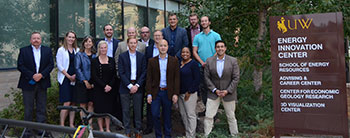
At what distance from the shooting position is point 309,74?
16.5ft

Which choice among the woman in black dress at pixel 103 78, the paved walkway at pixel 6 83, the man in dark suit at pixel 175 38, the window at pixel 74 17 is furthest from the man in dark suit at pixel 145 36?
the window at pixel 74 17

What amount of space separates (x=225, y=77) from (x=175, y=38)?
1.22m

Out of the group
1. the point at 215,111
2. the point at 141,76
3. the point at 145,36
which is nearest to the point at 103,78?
the point at 141,76

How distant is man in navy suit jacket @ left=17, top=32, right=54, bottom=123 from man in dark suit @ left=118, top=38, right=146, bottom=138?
4.32 ft

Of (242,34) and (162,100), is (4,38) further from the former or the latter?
(242,34)

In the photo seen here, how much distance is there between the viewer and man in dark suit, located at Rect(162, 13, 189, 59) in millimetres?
6133

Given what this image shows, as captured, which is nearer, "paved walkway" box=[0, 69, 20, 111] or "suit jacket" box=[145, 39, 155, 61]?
"suit jacket" box=[145, 39, 155, 61]

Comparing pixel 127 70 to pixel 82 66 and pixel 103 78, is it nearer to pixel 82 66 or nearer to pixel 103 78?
pixel 103 78

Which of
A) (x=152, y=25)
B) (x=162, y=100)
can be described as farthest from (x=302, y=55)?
(x=152, y=25)

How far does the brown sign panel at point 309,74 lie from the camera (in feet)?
16.0

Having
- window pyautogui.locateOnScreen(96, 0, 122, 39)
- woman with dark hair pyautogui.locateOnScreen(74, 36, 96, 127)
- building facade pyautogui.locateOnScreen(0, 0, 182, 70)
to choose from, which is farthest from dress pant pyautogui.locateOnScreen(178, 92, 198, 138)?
window pyautogui.locateOnScreen(96, 0, 122, 39)

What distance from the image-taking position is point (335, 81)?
16.1 feet

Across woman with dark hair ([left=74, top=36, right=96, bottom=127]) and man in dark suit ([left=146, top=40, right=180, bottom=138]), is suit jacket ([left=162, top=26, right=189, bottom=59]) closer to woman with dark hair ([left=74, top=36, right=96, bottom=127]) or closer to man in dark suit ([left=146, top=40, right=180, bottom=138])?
man in dark suit ([left=146, top=40, right=180, bottom=138])

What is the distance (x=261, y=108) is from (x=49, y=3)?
583 centimetres
